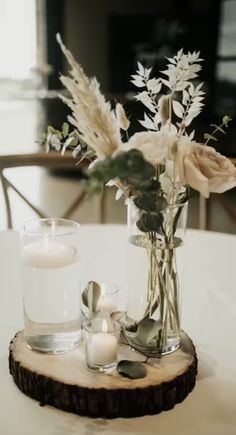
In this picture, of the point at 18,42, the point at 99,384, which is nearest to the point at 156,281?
the point at 99,384

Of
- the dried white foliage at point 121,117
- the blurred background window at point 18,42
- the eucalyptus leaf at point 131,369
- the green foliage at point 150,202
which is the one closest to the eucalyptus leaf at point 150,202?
the green foliage at point 150,202

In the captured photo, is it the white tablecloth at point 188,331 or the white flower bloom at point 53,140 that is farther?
the white flower bloom at point 53,140

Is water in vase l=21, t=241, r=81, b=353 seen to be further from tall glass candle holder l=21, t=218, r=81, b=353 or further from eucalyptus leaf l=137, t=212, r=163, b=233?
eucalyptus leaf l=137, t=212, r=163, b=233

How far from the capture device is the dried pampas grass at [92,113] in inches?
31.6

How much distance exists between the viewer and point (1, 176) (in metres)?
2.04

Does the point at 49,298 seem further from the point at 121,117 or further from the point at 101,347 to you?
the point at 121,117

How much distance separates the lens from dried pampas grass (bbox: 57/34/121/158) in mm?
804

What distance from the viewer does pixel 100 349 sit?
856mm

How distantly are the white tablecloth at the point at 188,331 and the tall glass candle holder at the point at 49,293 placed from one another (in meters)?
0.08

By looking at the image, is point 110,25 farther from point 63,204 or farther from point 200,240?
point 200,240

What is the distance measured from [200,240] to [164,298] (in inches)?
28.1

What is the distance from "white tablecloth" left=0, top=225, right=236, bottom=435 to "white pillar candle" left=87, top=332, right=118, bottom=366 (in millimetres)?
87

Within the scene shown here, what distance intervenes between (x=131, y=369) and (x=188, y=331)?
233mm

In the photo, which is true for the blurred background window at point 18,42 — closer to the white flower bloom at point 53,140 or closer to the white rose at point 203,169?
the white flower bloom at point 53,140
